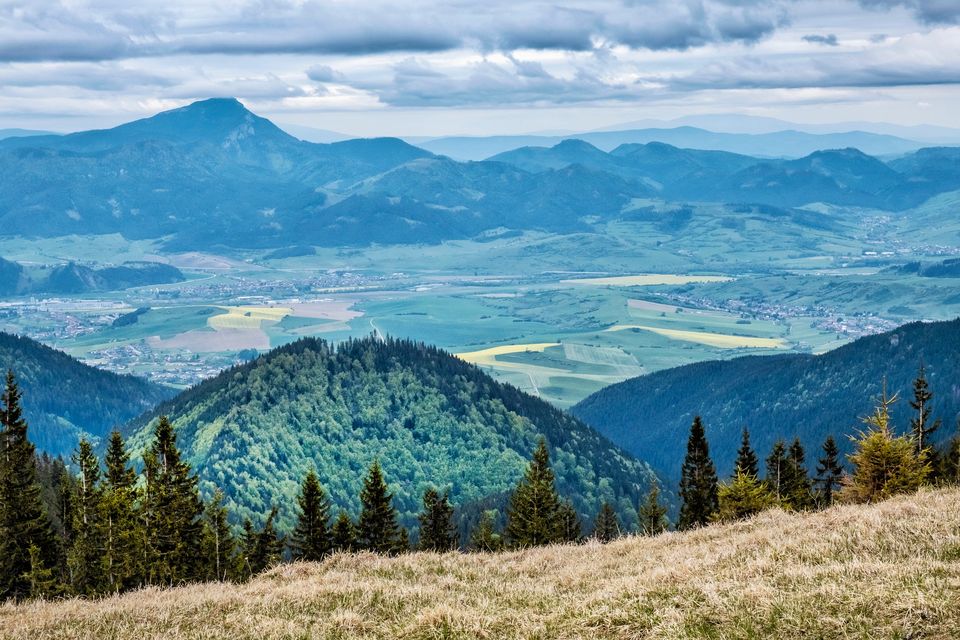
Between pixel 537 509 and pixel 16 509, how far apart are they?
119ft

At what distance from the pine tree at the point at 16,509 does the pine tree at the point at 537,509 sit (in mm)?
33171

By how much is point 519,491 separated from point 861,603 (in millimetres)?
63907

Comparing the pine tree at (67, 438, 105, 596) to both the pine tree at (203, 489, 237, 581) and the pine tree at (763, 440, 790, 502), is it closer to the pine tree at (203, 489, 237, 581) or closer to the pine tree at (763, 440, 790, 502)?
the pine tree at (203, 489, 237, 581)

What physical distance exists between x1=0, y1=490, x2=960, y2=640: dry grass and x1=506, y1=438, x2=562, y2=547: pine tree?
1733 inches

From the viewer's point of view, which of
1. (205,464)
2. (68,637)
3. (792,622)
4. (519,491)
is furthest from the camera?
(205,464)

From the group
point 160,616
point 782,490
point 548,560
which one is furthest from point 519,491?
point 160,616

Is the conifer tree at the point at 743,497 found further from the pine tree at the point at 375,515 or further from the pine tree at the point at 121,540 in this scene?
the pine tree at the point at 121,540

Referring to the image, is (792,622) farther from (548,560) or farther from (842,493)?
(842,493)

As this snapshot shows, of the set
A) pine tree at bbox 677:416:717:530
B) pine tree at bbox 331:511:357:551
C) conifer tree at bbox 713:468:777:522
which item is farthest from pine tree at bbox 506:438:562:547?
conifer tree at bbox 713:468:777:522

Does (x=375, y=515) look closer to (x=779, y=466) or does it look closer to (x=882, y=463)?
(x=779, y=466)

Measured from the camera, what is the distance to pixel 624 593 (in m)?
23.6

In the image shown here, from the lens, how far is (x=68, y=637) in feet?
82.1

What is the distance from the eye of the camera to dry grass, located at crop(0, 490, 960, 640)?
2034 cm

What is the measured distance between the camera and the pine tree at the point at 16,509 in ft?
210
